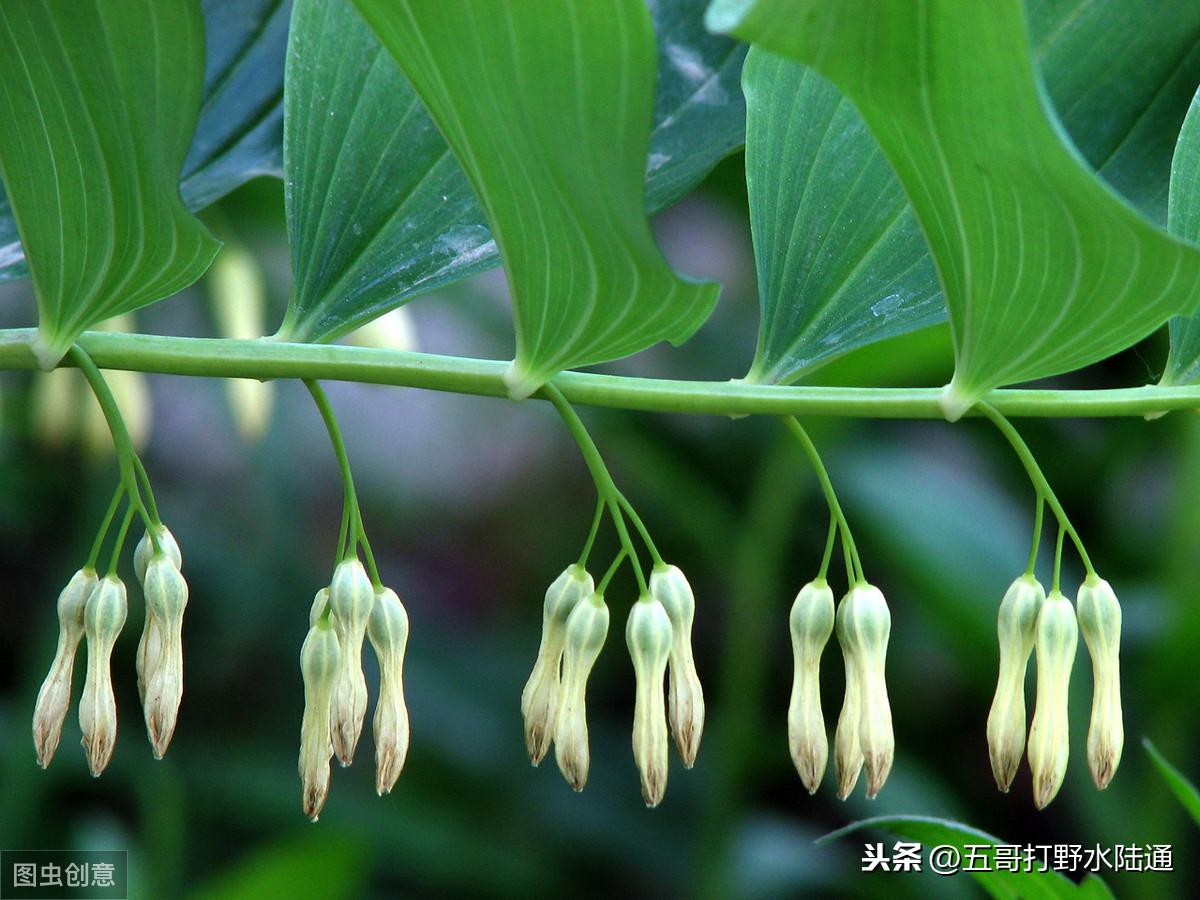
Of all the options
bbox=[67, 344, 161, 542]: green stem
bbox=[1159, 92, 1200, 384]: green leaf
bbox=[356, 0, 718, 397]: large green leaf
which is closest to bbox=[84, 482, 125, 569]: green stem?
bbox=[67, 344, 161, 542]: green stem

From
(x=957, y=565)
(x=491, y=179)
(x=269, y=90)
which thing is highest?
(x=269, y=90)

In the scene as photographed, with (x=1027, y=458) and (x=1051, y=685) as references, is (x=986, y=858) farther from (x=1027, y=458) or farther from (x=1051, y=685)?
(x=1027, y=458)

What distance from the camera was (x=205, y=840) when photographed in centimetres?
275

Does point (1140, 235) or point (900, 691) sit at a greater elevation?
point (900, 691)

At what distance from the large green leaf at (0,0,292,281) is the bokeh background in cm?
75

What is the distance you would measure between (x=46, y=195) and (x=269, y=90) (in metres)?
0.44

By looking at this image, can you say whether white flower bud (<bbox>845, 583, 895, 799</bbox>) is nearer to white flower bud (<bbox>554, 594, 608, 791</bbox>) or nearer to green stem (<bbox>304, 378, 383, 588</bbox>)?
white flower bud (<bbox>554, 594, 608, 791</bbox>)

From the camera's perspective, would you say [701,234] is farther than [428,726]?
Yes

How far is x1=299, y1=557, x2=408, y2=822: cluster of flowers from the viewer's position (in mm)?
832

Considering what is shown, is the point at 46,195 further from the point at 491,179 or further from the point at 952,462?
the point at 952,462

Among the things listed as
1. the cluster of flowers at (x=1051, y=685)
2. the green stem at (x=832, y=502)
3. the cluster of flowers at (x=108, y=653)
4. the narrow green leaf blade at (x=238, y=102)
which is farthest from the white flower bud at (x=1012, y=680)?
the narrow green leaf blade at (x=238, y=102)

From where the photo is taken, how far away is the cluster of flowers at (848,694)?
0.83 m

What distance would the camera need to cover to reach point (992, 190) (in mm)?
691

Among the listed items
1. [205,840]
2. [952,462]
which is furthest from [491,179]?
[952,462]
